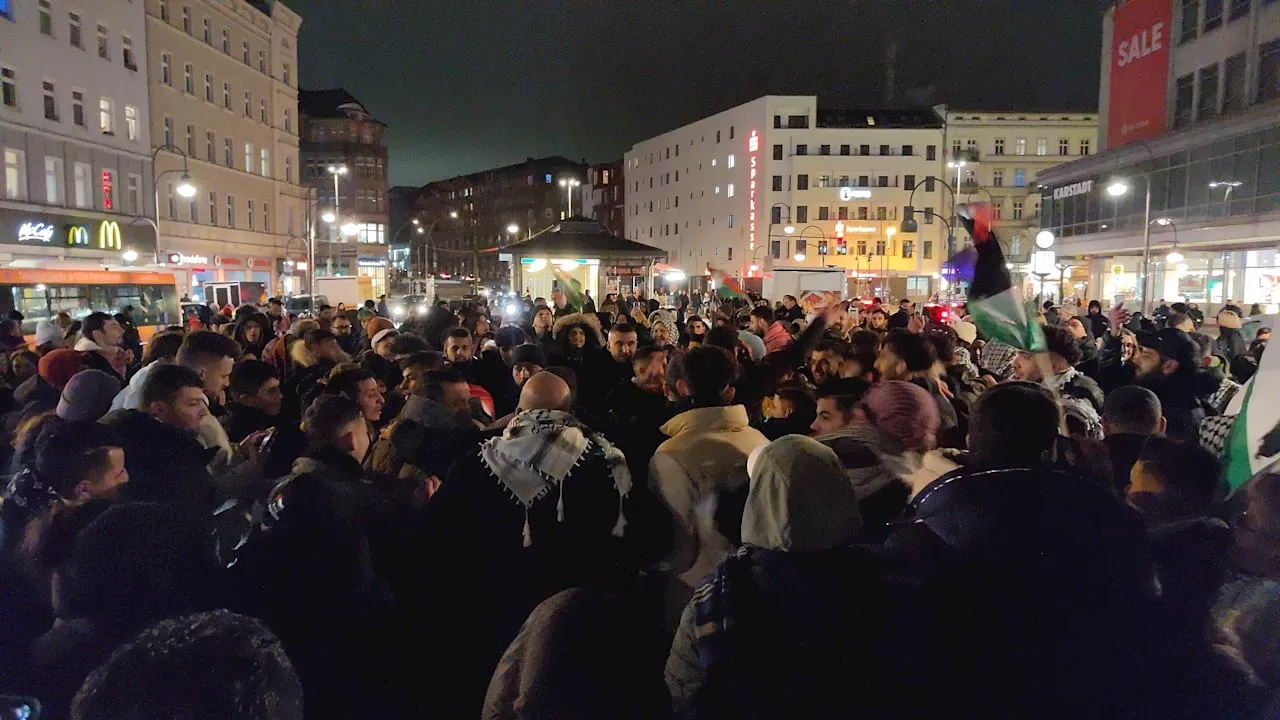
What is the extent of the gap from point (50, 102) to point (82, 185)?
354 cm

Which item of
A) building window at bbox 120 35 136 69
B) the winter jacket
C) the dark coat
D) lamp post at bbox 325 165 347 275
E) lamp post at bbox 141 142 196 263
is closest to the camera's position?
the dark coat

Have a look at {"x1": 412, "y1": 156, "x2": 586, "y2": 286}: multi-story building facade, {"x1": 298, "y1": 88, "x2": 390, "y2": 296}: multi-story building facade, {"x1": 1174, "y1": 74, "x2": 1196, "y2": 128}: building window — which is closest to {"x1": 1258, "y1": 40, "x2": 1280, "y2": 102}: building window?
{"x1": 1174, "y1": 74, "x2": 1196, "y2": 128}: building window

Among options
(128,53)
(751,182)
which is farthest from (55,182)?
(751,182)

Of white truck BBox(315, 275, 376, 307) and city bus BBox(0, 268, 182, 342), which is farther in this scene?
white truck BBox(315, 275, 376, 307)

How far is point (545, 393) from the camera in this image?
12.6 feet

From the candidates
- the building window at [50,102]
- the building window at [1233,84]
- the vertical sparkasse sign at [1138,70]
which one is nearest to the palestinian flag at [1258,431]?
the building window at [1233,84]

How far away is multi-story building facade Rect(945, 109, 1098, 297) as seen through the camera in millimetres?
73438

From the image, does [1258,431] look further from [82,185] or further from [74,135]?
[82,185]

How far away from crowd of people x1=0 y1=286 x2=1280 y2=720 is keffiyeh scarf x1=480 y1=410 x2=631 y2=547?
0.04ft

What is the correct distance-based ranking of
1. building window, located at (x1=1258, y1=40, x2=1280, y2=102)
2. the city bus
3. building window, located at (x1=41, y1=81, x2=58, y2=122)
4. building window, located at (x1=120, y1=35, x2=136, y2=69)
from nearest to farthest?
the city bus, building window, located at (x1=1258, y1=40, x2=1280, y2=102), building window, located at (x1=41, y1=81, x2=58, y2=122), building window, located at (x1=120, y1=35, x2=136, y2=69)

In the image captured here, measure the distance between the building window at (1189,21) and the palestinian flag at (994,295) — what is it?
4325 centimetres

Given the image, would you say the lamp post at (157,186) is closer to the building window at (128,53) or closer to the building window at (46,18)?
the building window at (128,53)

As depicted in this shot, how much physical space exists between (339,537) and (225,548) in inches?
14.2

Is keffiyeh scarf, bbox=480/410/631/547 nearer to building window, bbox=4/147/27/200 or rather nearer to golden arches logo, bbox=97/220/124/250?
building window, bbox=4/147/27/200
